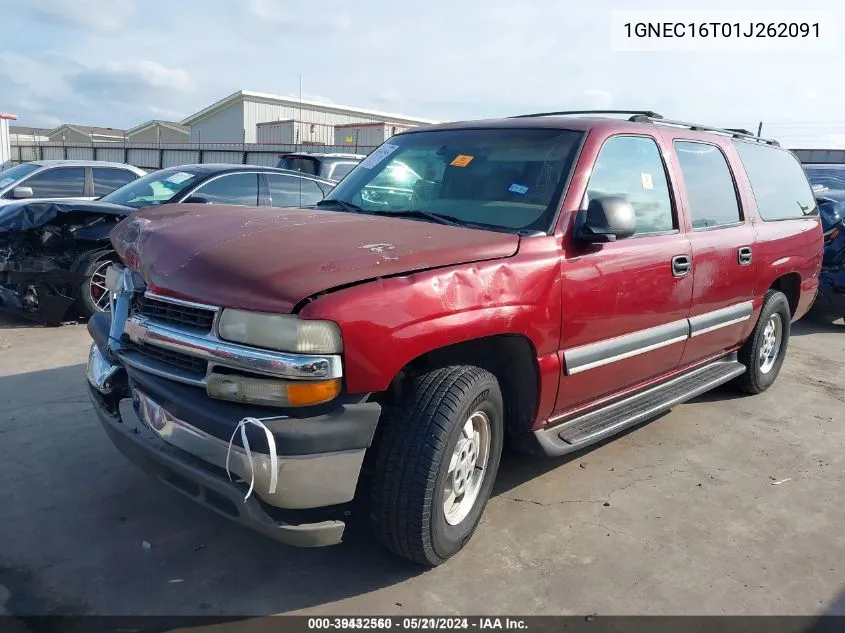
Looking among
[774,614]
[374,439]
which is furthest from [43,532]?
[774,614]

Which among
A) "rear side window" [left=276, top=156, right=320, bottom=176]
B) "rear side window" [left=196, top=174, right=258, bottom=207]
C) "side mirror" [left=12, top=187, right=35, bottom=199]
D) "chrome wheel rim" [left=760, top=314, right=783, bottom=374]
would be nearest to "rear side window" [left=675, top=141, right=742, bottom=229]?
"chrome wheel rim" [left=760, top=314, right=783, bottom=374]

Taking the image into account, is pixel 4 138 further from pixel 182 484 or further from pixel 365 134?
pixel 182 484

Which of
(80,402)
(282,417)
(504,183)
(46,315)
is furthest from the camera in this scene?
(46,315)

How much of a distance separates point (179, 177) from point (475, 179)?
4.93 meters

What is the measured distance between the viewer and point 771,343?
544cm

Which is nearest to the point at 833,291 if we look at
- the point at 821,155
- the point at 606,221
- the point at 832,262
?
the point at 832,262

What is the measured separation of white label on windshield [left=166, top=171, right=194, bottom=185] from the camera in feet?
24.0

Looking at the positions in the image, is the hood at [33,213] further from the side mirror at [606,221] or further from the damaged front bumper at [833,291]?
the damaged front bumper at [833,291]

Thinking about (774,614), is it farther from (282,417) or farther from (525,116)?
(525,116)

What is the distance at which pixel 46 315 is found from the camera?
6340 millimetres

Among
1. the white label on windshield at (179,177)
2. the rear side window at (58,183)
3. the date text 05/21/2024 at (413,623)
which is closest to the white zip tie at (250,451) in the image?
the date text 05/21/2024 at (413,623)

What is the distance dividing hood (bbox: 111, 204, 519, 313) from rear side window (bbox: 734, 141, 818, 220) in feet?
9.31

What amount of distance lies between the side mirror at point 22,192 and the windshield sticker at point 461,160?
7.16 m

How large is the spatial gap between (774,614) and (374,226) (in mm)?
2304
